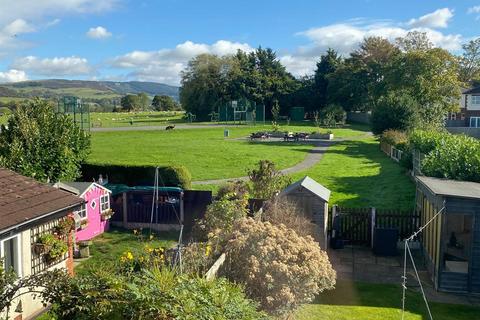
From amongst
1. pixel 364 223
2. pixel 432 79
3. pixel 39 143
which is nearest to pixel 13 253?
pixel 39 143

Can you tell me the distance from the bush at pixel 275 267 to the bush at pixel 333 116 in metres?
58.9

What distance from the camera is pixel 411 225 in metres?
17.4

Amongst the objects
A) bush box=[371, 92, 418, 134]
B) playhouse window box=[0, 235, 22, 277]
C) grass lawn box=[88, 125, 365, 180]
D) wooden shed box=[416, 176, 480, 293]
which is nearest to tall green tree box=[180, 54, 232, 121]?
grass lawn box=[88, 125, 365, 180]

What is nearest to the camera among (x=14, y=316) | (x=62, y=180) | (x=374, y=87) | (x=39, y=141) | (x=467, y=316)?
(x=14, y=316)

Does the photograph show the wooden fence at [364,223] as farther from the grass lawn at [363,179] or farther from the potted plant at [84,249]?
the potted plant at [84,249]

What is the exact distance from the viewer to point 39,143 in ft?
64.5

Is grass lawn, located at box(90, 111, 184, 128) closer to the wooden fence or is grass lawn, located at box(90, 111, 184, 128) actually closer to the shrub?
the shrub

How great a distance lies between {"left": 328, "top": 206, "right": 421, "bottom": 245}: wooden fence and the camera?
56.9ft

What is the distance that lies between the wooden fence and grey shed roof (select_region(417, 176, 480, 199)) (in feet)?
6.13

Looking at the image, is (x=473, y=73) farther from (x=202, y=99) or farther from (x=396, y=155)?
(x=396, y=155)

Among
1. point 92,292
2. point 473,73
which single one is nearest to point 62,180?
point 92,292

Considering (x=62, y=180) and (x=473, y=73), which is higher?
(x=473, y=73)

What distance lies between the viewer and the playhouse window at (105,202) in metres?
19.4

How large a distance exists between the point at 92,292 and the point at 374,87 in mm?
69264
